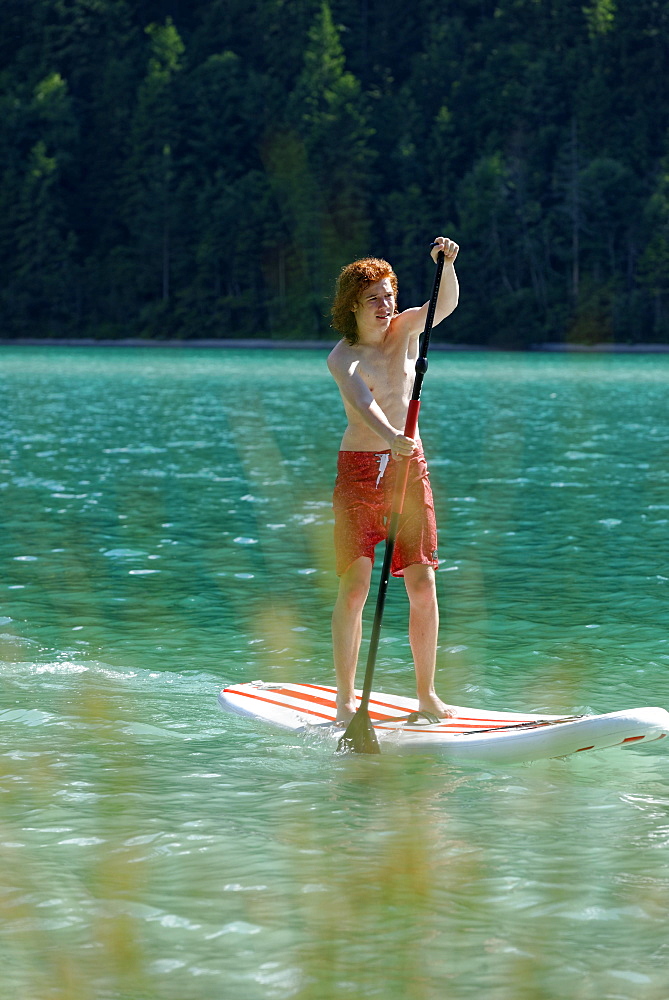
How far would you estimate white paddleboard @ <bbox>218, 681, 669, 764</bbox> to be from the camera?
677cm

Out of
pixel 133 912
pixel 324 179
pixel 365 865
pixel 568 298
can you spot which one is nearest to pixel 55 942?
pixel 133 912

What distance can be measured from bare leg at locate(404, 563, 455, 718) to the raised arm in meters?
1.09

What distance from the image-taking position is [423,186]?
105m

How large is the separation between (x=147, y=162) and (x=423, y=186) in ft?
66.8

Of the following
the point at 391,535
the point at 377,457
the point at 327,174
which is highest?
the point at 327,174

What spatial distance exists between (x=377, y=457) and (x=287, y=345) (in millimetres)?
92213

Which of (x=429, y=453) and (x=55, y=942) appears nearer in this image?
(x=55, y=942)

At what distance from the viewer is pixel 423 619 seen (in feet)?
23.5

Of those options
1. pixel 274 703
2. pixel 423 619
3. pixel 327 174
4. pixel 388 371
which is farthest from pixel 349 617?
pixel 327 174

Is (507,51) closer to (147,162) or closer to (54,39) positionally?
(147,162)

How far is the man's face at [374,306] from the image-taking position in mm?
6984

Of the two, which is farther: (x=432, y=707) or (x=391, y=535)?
(x=432, y=707)

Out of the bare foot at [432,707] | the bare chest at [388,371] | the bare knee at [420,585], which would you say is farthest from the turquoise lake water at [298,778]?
the bare chest at [388,371]

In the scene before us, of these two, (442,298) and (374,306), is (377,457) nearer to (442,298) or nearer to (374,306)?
(374,306)
